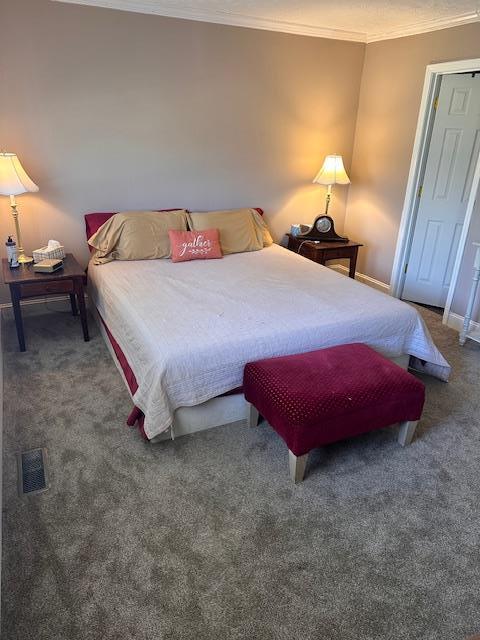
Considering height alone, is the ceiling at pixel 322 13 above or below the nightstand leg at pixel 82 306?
above

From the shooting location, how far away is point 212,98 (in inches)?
149

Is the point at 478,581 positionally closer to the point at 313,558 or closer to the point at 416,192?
the point at 313,558

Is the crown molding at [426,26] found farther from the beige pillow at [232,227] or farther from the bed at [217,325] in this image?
the bed at [217,325]

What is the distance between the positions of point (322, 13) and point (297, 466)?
339 centimetres

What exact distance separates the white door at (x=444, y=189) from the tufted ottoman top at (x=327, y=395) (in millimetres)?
2167

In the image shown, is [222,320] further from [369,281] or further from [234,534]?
[369,281]

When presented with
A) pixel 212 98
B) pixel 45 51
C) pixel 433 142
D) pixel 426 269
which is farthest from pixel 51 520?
pixel 433 142

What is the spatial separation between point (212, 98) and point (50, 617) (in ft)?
12.2

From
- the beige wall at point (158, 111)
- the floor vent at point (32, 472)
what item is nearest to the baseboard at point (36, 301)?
the beige wall at point (158, 111)

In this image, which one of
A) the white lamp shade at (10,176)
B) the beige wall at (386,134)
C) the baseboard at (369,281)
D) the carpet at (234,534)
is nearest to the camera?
the carpet at (234,534)

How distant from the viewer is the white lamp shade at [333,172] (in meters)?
4.17

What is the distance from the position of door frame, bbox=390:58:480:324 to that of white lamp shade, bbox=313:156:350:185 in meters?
0.61

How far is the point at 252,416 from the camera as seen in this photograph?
2369 millimetres

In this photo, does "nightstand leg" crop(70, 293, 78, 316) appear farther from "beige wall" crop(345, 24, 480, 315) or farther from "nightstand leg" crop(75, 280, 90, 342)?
"beige wall" crop(345, 24, 480, 315)
